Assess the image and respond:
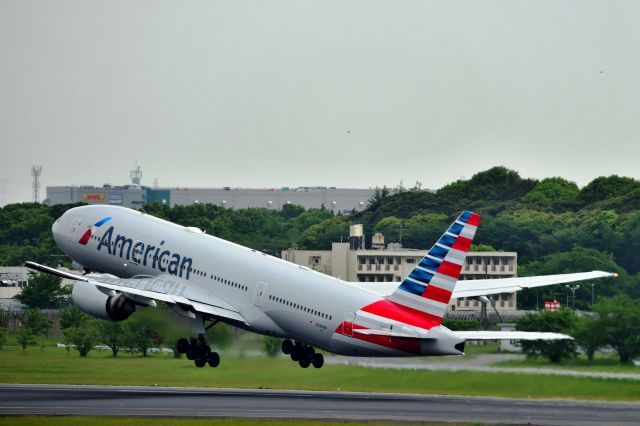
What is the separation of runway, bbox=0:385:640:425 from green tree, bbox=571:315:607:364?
Result: 106 inches

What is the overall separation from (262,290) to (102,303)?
9425 millimetres

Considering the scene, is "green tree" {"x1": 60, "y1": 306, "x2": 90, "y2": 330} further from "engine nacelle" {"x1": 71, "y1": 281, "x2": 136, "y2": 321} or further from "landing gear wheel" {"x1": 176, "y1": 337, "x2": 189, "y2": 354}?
"landing gear wheel" {"x1": 176, "y1": 337, "x2": 189, "y2": 354}

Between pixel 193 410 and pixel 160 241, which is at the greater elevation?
pixel 160 241

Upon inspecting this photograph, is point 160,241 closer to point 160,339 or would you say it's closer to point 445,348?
point 160,339

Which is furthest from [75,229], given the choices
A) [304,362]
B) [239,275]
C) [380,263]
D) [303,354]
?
[380,263]

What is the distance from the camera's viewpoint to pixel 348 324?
76125 mm

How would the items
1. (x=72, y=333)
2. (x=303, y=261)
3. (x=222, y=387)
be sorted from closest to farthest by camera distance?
(x=222, y=387)
(x=72, y=333)
(x=303, y=261)

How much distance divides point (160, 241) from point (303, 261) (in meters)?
61.4

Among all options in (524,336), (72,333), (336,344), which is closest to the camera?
(524,336)

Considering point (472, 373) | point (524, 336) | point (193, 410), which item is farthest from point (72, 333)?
point (524, 336)

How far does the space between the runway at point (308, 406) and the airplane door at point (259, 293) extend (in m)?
5.27

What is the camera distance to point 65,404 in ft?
265

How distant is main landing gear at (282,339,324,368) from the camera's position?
273ft

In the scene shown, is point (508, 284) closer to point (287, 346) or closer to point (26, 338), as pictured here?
point (287, 346)
